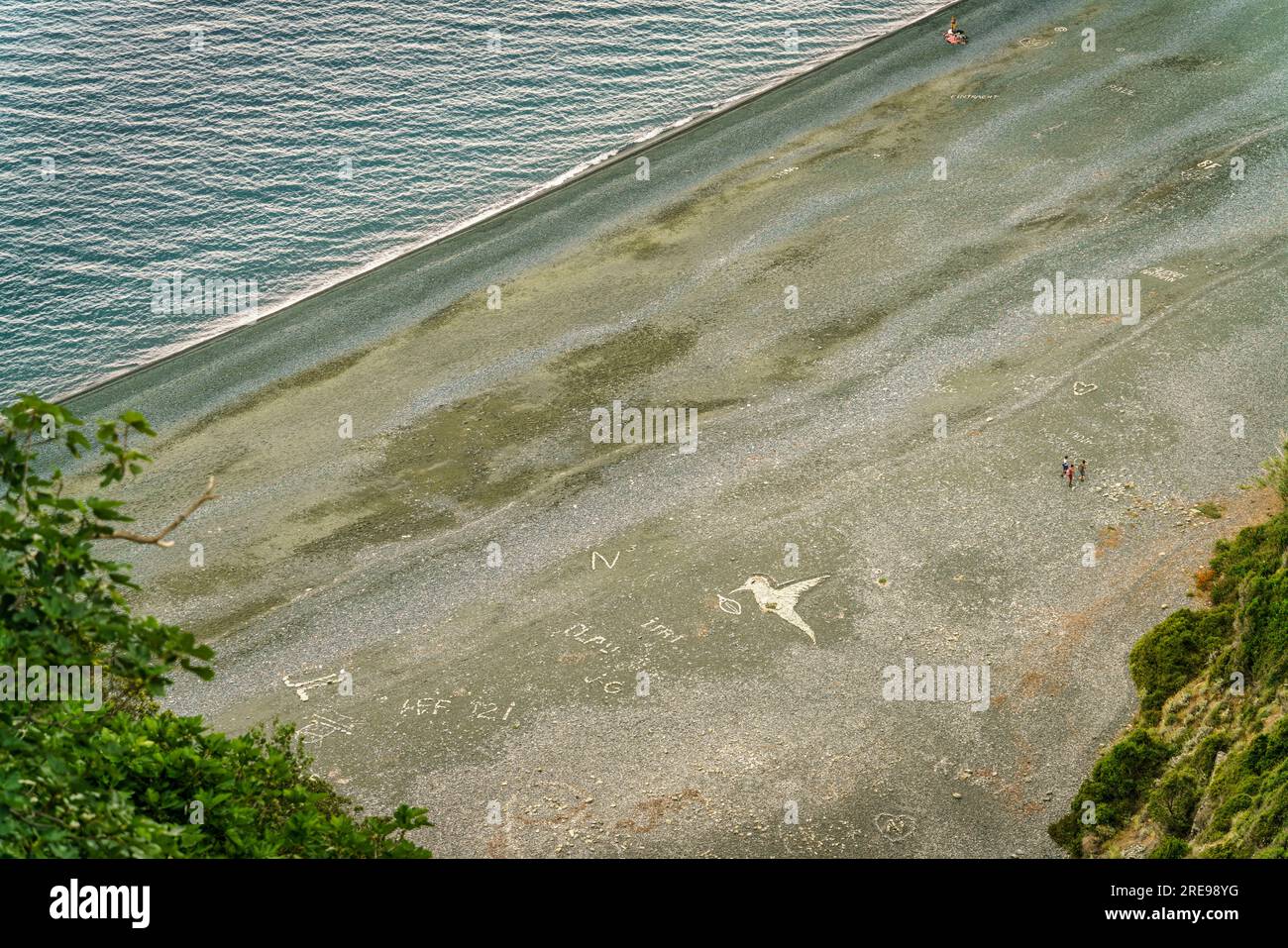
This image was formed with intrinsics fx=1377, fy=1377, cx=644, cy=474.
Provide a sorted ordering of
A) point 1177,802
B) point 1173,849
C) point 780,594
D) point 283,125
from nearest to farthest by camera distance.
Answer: point 1173,849 < point 1177,802 < point 780,594 < point 283,125

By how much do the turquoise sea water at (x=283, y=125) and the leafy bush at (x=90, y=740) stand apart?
122 ft

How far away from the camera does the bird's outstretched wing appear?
38812 millimetres

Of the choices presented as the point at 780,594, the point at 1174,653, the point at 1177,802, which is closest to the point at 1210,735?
the point at 1177,802

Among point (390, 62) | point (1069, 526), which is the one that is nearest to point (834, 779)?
point (1069, 526)

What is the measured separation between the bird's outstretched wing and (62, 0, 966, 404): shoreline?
26723 millimetres

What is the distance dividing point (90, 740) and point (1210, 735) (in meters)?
23.2

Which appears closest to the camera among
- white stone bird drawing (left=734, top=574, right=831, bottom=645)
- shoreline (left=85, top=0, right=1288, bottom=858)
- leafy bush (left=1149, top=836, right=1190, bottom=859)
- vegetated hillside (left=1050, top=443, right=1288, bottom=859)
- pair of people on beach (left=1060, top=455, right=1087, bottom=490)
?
vegetated hillside (left=1050, top=443, right=1288, bottom=859)

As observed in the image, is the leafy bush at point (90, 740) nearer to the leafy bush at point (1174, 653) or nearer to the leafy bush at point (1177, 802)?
the leafy bush at point (1177, 802)

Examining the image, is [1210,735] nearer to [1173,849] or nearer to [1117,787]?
[1117,787]

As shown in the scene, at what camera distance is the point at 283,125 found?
6825cm

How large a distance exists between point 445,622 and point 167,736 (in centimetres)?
1780

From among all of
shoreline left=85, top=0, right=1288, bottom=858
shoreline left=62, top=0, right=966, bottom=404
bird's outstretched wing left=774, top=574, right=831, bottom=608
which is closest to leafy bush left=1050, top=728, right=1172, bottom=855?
shoreline left=85, top=0, right=1288, bottom=858

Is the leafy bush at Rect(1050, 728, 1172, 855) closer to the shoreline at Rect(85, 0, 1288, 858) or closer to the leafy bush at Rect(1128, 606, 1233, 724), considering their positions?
the shoreline at Rect(85, 0, 1288, 858)
